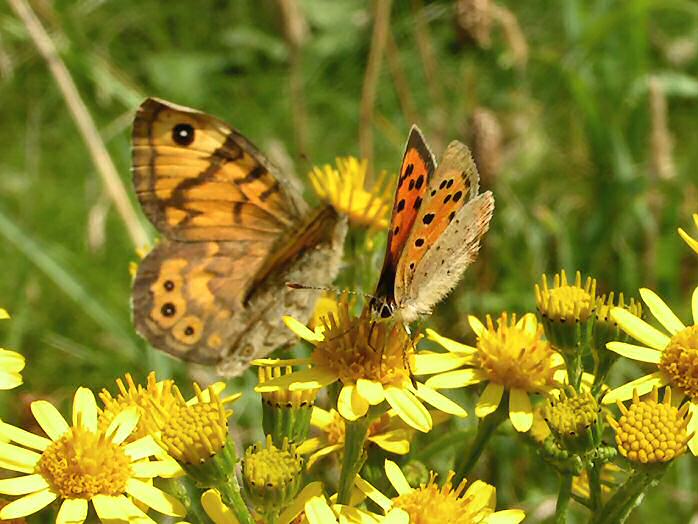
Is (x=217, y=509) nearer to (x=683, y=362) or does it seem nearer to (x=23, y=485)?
(x=23, y=485)

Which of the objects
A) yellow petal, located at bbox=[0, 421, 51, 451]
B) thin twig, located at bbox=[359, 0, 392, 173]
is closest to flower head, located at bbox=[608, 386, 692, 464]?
yellow petal, located at bbox=[0, 421, 51, 451]

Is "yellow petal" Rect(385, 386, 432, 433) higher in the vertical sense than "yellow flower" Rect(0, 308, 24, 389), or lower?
lower

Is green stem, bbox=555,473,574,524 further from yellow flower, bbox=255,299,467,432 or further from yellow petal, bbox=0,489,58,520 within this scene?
yellow petal, bbox=0,489,58,520

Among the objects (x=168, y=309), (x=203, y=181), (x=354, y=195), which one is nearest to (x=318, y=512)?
(x=168, y=309)

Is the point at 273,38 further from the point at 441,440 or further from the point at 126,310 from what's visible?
the point at 441,440

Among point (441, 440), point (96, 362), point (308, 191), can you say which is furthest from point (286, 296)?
point (308, 191)

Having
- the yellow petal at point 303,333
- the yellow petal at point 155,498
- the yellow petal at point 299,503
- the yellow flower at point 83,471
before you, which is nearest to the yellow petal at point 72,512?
the yellow flower at point 83,471
